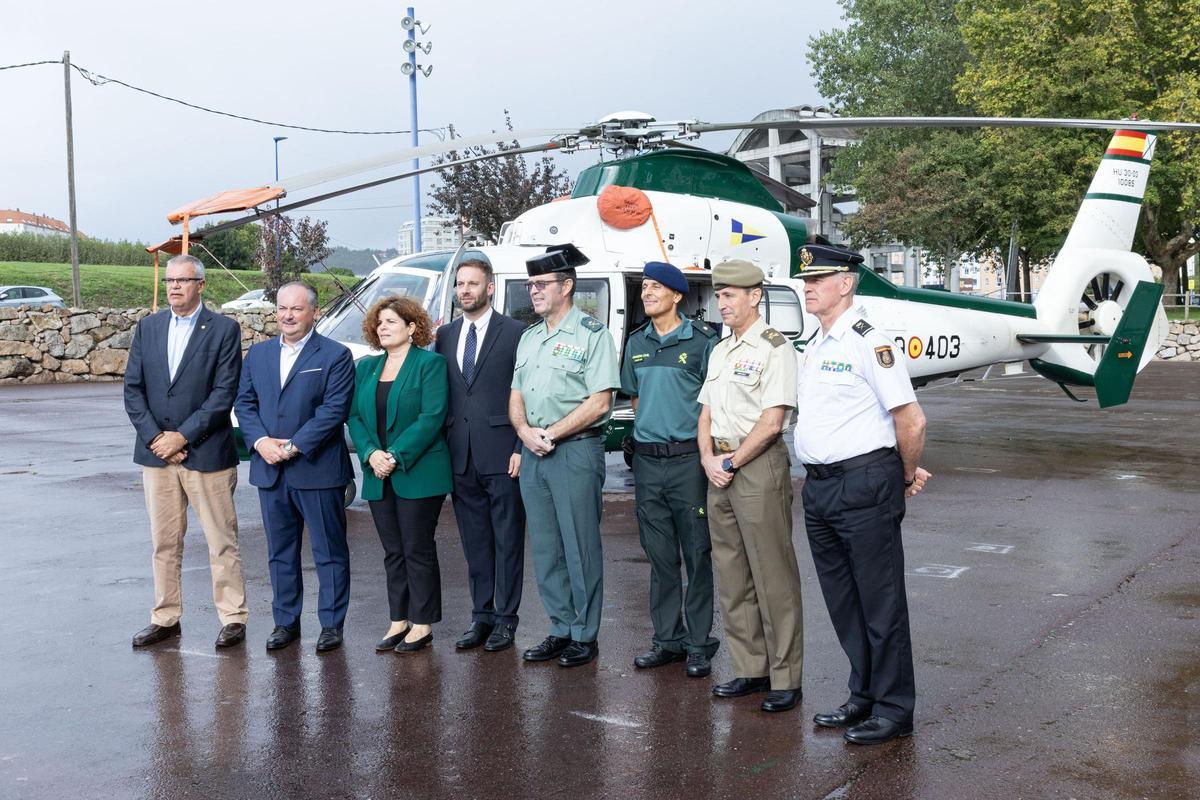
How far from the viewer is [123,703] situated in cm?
456

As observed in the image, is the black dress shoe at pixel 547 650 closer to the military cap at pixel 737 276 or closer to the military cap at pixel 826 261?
the military cap at pixel 737 276

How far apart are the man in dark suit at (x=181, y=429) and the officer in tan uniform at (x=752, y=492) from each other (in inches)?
96.5

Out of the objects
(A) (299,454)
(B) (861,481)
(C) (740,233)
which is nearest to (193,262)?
(A) (299,454)

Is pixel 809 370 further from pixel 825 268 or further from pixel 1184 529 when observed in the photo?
pixel 1184 529

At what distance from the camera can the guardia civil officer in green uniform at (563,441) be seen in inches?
195

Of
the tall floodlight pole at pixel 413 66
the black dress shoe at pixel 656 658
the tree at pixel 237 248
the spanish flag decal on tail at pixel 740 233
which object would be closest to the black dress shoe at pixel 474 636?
the black dress shoe at pixel 656 658

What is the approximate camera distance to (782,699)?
436cm

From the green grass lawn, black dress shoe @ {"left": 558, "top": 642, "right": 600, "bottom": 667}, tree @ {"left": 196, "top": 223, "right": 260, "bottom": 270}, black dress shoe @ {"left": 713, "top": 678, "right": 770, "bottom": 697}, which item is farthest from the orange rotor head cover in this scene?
tree @ {"left": 196, "top": 223, "right": 260, "bottom": 270}

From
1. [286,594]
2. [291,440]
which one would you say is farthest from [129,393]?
[286,594]

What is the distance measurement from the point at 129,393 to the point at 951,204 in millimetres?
33021

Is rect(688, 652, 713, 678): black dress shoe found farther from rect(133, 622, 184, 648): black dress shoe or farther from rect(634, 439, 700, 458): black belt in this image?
rect(133, 622, 184, 648): black dress shoe

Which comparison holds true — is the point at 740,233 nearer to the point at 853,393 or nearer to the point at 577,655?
the point at 577,655

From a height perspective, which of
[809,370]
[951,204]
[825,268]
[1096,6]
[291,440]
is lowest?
[291,440]

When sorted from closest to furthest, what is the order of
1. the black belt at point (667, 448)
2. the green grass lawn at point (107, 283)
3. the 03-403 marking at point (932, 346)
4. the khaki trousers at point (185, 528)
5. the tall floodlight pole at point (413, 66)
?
the black belt at point (667, 448), the khaki trousers at point (185, 528), the 03-403 marking at point (932, 346), the tall floodlight pole at point (413, 66), the green grass lawn at point (107, 283)
